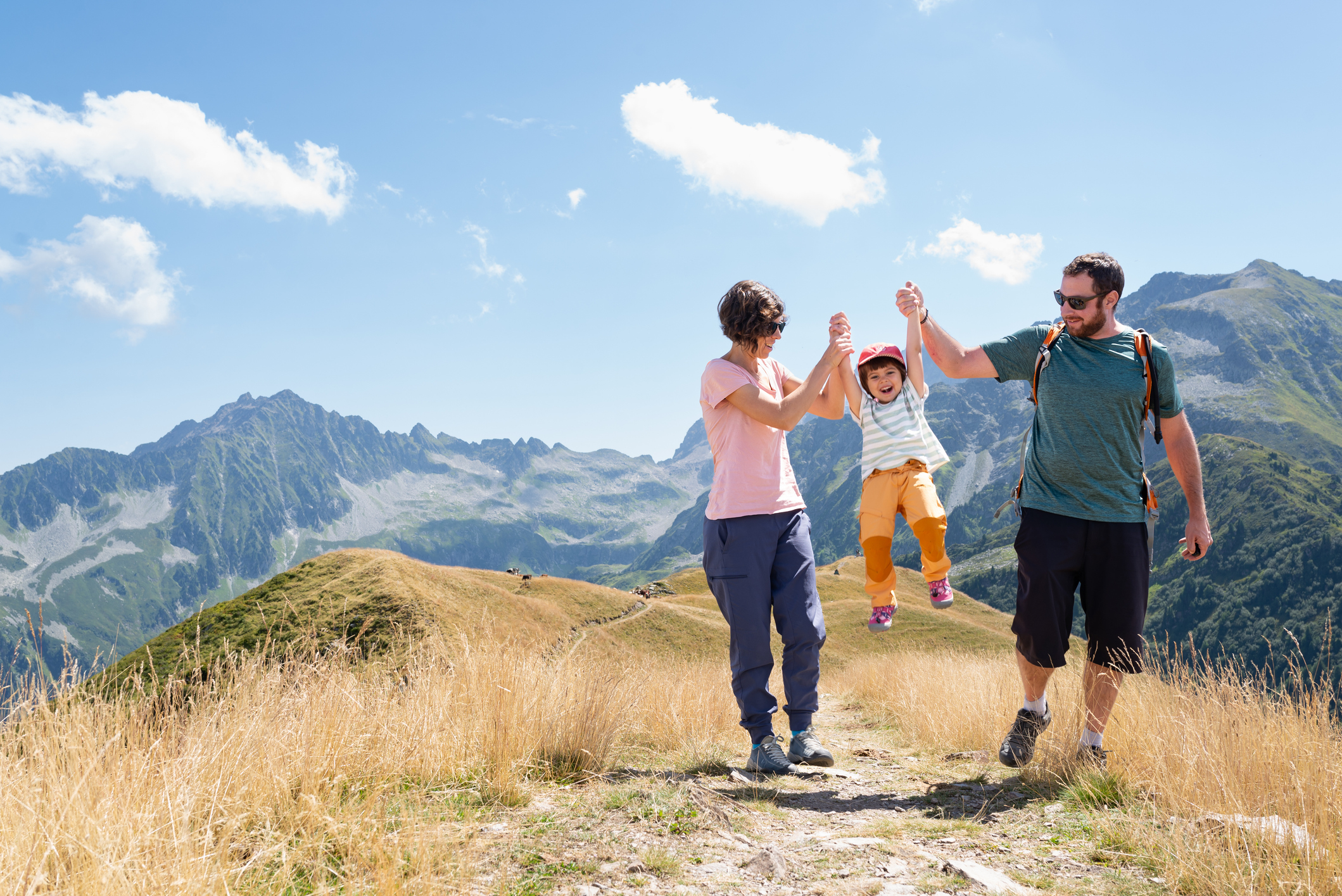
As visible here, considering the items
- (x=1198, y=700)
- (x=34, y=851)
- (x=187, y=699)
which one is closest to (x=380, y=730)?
(x=187, y=699)

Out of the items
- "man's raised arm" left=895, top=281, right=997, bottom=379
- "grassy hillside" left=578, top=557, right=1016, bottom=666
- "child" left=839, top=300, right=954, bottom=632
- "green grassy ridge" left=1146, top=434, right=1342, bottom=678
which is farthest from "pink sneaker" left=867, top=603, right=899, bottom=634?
"green grassy ridge" left=1146, top=434, right=1342, bottom=678

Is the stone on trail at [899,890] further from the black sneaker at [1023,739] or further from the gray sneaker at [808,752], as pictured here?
the black sneaker at [1023,739]

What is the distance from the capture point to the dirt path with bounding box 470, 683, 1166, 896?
3.01 meters

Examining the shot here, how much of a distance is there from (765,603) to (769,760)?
3.51 ft

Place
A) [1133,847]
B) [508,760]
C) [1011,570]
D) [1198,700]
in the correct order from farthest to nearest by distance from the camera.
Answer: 1. [1011,570]
2. [1198,700]
3. [508,760]
4. [1133,847]

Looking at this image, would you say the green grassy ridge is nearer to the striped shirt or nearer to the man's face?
the striped shirt

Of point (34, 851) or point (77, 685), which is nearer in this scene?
point (34, 851)

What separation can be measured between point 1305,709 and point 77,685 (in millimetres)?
7047

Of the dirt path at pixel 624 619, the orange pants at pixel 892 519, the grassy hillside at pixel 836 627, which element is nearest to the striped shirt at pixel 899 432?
the orange pants at pixel 892 519

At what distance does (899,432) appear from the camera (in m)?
5.83

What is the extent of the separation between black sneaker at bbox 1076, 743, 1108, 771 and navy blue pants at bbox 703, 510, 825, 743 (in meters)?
1.61

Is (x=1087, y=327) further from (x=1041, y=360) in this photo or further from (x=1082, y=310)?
(x=1041, y=360)

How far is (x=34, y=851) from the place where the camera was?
8.59 feet

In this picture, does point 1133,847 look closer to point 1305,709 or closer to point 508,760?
point 1305,709
